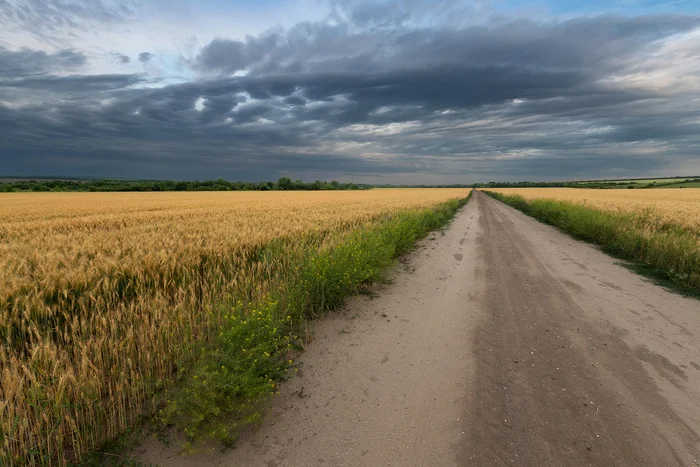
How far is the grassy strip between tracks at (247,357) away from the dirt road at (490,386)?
7.7 inches

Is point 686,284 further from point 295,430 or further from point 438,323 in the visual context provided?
point 295,430

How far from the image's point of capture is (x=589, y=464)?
90.8 inches

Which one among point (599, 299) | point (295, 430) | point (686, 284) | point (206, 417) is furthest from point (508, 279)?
point (206, 417)

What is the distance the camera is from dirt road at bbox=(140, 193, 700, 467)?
2.42 metres

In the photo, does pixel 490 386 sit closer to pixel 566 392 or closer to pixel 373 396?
pixel 566 392

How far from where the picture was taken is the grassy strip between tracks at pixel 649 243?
7.20 meters

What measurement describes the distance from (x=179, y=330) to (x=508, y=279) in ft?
21.6

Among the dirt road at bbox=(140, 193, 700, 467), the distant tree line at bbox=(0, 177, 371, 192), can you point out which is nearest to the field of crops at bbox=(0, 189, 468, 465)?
the dirt road at bbox=(140, 193, 700, 467)

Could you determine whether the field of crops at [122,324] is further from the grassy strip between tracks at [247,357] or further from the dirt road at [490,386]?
the dirt road at [490,386]

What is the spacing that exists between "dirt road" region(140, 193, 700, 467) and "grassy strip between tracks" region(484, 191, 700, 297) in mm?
1575

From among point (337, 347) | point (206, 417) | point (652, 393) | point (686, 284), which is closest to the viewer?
point (206, 417)

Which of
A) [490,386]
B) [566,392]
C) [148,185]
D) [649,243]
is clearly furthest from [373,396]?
[148,185]

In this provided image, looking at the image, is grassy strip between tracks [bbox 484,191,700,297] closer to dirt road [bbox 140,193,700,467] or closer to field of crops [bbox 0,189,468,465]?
dirt road [bbox 140,193,700,467]

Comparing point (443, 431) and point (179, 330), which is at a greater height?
point (179, 330)
